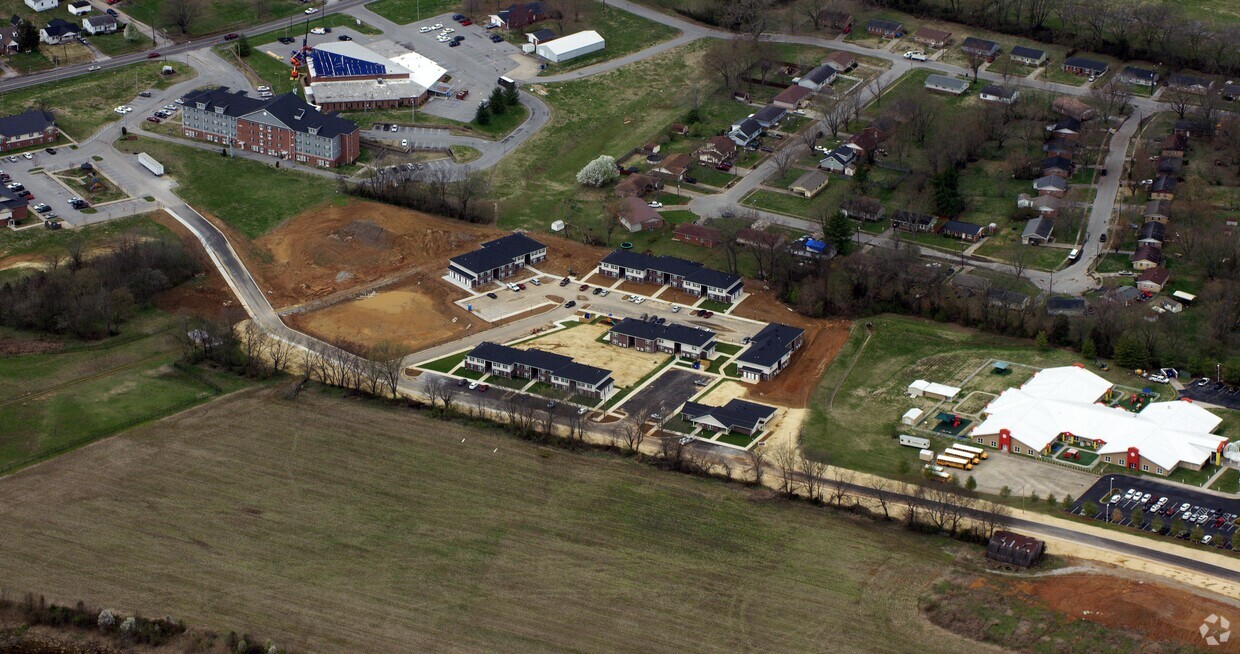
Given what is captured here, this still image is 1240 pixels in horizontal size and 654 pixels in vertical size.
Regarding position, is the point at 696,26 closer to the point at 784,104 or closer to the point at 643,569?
the point at 784,104

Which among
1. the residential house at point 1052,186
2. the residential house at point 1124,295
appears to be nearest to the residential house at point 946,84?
the residential house at point 1052,186

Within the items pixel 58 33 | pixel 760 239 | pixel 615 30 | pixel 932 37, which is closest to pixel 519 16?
pixel 615 30

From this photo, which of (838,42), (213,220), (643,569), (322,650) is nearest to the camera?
(322,650)

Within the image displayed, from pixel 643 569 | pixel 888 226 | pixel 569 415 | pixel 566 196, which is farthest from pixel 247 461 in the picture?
pixel 888 226

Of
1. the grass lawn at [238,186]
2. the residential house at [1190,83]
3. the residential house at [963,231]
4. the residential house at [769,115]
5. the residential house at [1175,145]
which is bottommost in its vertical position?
the grass lawn at [238,186]

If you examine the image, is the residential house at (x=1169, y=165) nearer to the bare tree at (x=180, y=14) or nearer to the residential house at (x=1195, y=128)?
the residential house at (x=1195, y=128)

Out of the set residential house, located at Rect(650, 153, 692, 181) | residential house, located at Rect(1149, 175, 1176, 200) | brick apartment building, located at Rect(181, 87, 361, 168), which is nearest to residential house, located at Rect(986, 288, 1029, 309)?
residential house, located at Rect(1149, 175, 1176, 200)
